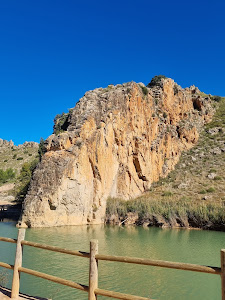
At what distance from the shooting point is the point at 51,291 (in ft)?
29.8

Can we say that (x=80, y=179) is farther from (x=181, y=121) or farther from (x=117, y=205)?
(x=181, y=121)

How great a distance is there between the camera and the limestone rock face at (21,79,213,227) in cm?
2972

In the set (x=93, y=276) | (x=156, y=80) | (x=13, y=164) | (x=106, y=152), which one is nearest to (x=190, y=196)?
(x=106, y=152)

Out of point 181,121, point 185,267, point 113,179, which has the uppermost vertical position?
point 181,121

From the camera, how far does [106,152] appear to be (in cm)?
3584

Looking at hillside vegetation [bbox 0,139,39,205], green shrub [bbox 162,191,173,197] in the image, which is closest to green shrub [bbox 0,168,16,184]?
hillside vegetation [bbox 0,139,39,205]

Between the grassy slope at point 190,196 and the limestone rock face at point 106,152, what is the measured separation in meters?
2.05

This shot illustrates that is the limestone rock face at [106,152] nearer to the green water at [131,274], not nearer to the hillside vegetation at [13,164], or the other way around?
the green water at [131,274]

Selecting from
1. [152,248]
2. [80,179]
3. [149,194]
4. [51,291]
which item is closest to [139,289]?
[51,291]

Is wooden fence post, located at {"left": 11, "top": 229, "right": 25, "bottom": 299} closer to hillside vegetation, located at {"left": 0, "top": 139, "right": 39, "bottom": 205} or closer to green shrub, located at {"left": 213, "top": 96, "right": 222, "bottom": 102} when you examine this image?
hillside vegetation, located at {"left": 0, "top": 139, "right": 39, "bottom": 205}

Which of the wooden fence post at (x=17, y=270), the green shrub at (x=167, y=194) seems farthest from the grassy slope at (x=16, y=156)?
the wooden fence post at (x=17, y=270)

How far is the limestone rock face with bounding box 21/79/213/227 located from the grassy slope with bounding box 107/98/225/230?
205 centimetres

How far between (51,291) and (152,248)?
9519mm

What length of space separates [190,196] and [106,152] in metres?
12.7
